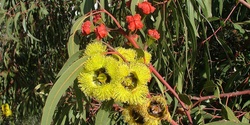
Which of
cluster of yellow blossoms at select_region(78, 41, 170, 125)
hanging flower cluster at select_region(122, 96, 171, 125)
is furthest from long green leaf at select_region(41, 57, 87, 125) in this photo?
hanging flower cluster at select_region(122, 96, 171, 125)

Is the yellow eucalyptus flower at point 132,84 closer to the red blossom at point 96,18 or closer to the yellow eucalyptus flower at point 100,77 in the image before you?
the yellow eucalyptus flower at point 100,77

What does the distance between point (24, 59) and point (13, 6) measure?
1.79ft

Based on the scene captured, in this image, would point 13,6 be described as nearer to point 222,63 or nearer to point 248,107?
point 222,63

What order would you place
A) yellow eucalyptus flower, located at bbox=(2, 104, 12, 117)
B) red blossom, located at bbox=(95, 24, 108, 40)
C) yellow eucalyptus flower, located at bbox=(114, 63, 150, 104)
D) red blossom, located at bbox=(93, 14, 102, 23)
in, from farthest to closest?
yellow eucalyptus flower, located at bbox=(2, 104, 12, 117) < red blossom, located at bbox=(93, 14, 102, 23) < red blossom, located at bbox=(95, 24, 108, 40) < yellow eucalyptus flower, located at bbox=(114, 63, 150, 104)

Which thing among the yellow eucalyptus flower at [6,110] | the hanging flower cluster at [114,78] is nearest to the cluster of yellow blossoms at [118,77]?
the hanging flower cluster at [114,78]

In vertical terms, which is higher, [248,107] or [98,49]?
[98,49]

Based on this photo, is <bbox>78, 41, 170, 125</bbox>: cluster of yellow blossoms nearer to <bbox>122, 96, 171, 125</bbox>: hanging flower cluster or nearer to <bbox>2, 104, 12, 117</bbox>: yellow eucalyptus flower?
<bbox>122, 96, 171, 125</bbox>: hanging flower cluster

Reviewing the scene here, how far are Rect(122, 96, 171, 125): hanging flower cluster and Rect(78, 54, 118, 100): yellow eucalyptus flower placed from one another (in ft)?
0.37

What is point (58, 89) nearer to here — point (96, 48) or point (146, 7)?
point (96, 48)

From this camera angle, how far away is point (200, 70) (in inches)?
77.4

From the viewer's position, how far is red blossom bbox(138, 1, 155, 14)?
0.98 metres

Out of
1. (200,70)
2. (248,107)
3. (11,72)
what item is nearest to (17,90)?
(11,72)

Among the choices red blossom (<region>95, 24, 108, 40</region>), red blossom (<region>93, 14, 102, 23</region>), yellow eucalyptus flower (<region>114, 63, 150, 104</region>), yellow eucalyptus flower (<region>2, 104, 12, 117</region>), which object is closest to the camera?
yellow eucalyptus flower (<region>114, 63, 150, 104</region>)

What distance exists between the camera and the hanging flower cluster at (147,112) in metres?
0.86
